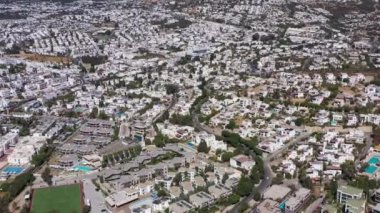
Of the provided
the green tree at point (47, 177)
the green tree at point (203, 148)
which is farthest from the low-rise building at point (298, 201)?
the green tree at point (47, 177)

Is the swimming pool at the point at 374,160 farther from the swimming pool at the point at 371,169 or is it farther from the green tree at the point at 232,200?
the green tree at the point at 232,200

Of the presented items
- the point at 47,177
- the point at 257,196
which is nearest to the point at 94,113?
the point at 47,177

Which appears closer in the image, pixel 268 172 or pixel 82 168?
pixel 268 172

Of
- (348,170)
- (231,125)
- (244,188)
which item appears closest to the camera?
(244,188)

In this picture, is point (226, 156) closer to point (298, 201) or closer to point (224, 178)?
point (224, 178)

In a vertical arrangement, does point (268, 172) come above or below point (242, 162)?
below

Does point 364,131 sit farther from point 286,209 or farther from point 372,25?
point 372,25

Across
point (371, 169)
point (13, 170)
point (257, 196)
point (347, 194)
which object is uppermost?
point (347, 194)

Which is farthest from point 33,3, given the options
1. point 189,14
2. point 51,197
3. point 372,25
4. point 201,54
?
point 51,197
